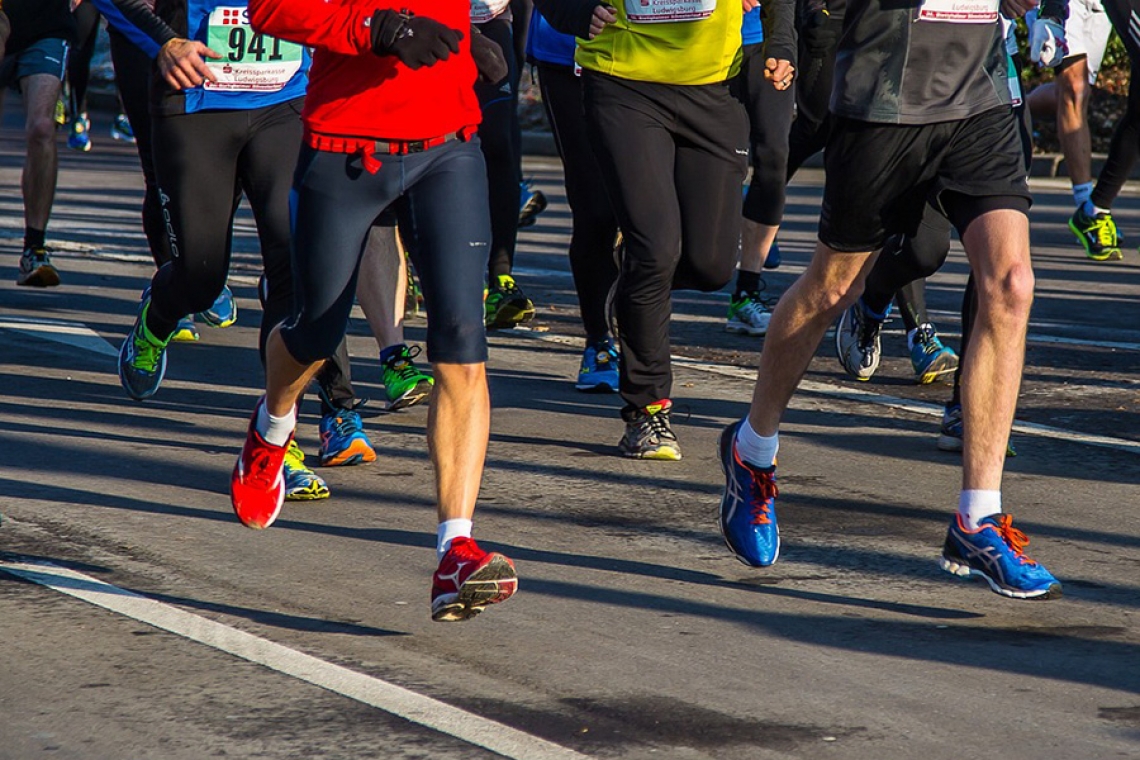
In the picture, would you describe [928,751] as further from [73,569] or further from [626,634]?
[73,569]

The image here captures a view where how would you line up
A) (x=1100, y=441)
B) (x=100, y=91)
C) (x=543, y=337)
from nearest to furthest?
(x=1100, y=441) → (x=543, y=337) → (x=100, y=91)

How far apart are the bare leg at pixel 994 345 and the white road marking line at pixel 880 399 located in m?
2.02

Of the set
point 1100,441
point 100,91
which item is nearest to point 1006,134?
point 1100,441

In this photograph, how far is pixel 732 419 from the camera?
7211mm

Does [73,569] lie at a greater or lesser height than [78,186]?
greater

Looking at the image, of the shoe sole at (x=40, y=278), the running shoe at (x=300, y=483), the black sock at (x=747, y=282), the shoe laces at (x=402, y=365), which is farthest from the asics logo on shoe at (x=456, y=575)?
the shoe sole at (x=40, y=278)

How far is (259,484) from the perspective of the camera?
17.0ft

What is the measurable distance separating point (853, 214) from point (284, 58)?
2.08 m

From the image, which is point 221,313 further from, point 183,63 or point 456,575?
point 456,575

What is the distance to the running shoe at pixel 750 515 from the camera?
496 cm

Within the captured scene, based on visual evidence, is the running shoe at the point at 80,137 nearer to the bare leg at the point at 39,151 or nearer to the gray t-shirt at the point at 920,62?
the bare leg at the point at 39,151

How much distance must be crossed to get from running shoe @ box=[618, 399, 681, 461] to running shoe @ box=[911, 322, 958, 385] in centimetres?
174

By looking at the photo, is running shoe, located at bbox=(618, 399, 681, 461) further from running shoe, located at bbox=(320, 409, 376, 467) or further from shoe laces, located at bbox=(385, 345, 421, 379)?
shoe laces, located at bbox=(385, 345, 421, 379)

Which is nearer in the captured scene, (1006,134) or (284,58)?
(1006,134)
